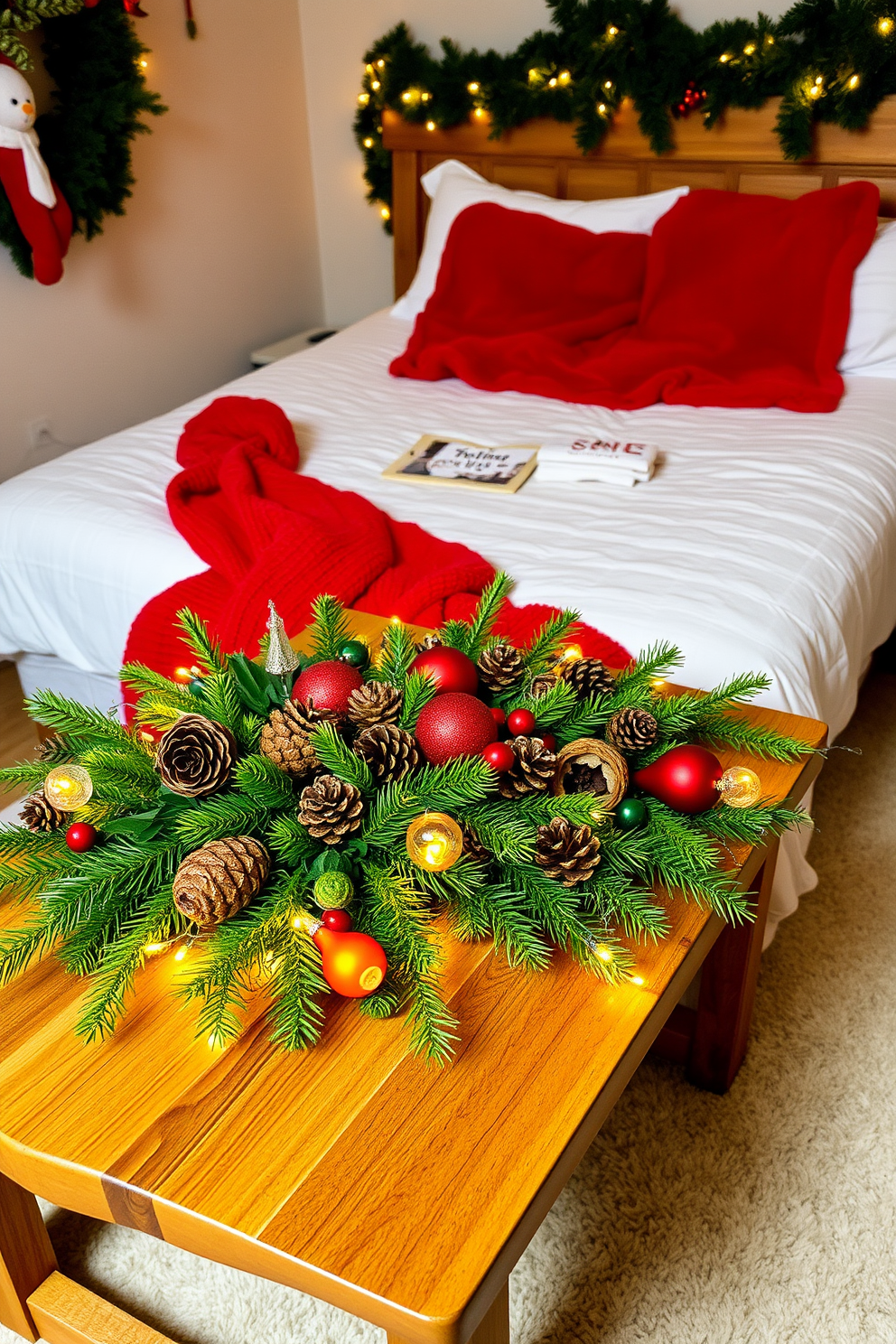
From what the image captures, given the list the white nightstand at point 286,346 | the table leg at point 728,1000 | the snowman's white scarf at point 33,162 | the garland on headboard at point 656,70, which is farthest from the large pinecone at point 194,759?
the white nightstand at point 286,346

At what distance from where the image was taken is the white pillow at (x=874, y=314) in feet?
7.23

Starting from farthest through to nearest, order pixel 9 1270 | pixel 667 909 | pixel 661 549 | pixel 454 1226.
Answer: pixel 661 549 → pixel 9 1270 → pixel 667 909 → pixel 454 1226

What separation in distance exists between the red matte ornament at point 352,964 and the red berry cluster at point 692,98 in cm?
244

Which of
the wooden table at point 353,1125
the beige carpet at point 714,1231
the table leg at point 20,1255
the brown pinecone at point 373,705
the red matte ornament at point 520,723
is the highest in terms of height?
the brown pinecone at point 373,705

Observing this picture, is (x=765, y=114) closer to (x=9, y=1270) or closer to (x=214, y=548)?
(x=214, y=548)

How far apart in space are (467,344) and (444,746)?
1671 millimetres

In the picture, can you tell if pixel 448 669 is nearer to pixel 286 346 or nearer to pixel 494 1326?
pixel 494 1326

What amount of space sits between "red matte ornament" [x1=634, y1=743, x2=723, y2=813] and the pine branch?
0.27 meters

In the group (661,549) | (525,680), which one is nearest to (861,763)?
(661,549)

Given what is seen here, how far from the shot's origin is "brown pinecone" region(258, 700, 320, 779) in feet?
3.06

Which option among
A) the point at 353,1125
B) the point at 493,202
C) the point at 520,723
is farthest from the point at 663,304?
the point at 353,1125

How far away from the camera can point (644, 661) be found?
3.76 feet

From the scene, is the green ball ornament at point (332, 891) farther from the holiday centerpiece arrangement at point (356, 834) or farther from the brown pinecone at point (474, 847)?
the brown pinecone at point (474, 847)

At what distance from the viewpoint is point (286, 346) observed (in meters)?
3.24
